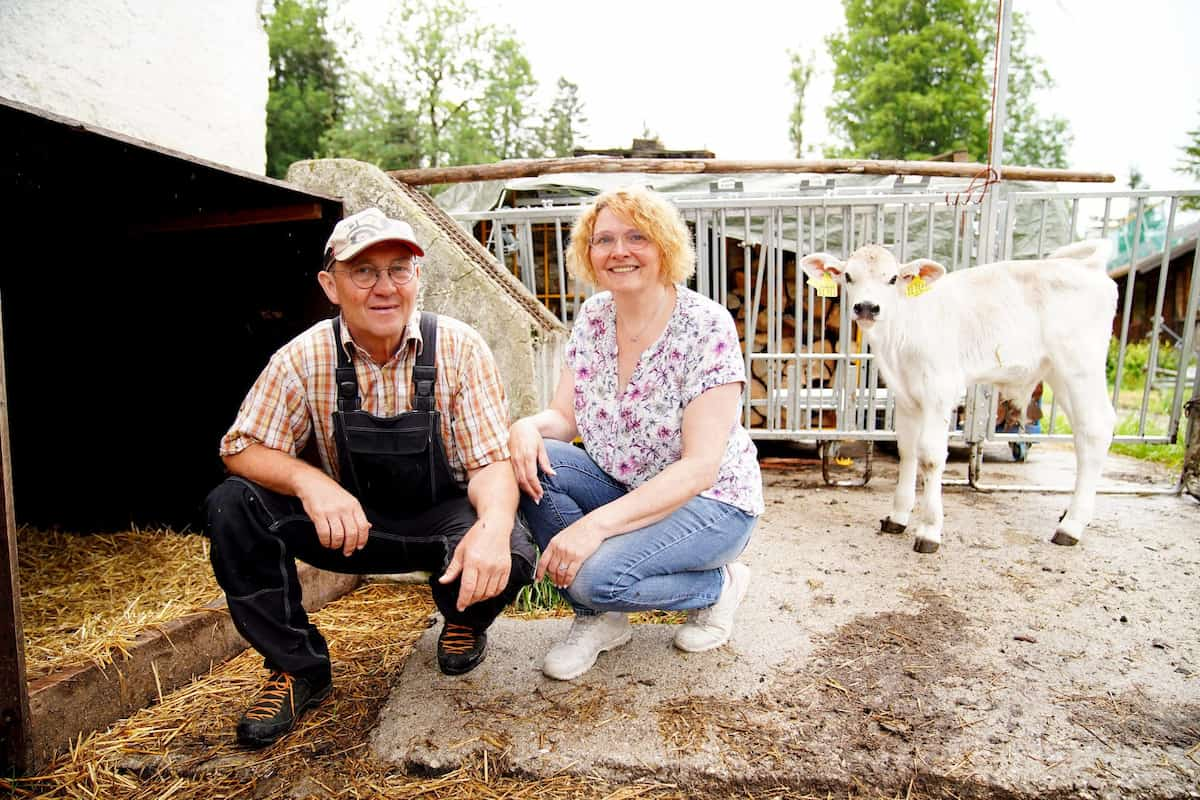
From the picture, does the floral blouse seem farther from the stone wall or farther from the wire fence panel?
the wire fence panel

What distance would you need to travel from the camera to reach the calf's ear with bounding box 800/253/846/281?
389cm

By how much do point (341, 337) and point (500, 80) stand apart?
3177 centimetres

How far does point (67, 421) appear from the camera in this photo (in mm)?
3637

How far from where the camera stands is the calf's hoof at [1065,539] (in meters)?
3.58

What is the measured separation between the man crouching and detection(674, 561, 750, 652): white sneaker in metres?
0.63

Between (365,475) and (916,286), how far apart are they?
2930 mm

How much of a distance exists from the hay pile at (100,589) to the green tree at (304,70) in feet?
97.7

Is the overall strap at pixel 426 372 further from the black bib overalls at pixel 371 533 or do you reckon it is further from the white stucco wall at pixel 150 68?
the white stucco wall at pixel 150 68

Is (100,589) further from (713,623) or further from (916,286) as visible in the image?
(916,286)

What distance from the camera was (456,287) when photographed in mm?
3230

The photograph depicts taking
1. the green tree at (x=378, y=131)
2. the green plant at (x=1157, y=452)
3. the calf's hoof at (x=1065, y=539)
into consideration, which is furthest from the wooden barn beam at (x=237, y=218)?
the green tree at (x=378, y=131)

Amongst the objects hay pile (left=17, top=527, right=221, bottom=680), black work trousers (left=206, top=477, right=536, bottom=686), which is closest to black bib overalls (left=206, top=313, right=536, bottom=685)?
black work trousers (left=206, top=477, right=536, bottom=686)

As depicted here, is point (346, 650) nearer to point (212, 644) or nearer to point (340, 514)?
point (212, 644)

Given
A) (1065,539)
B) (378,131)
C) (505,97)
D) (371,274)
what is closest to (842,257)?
(1065,539)
